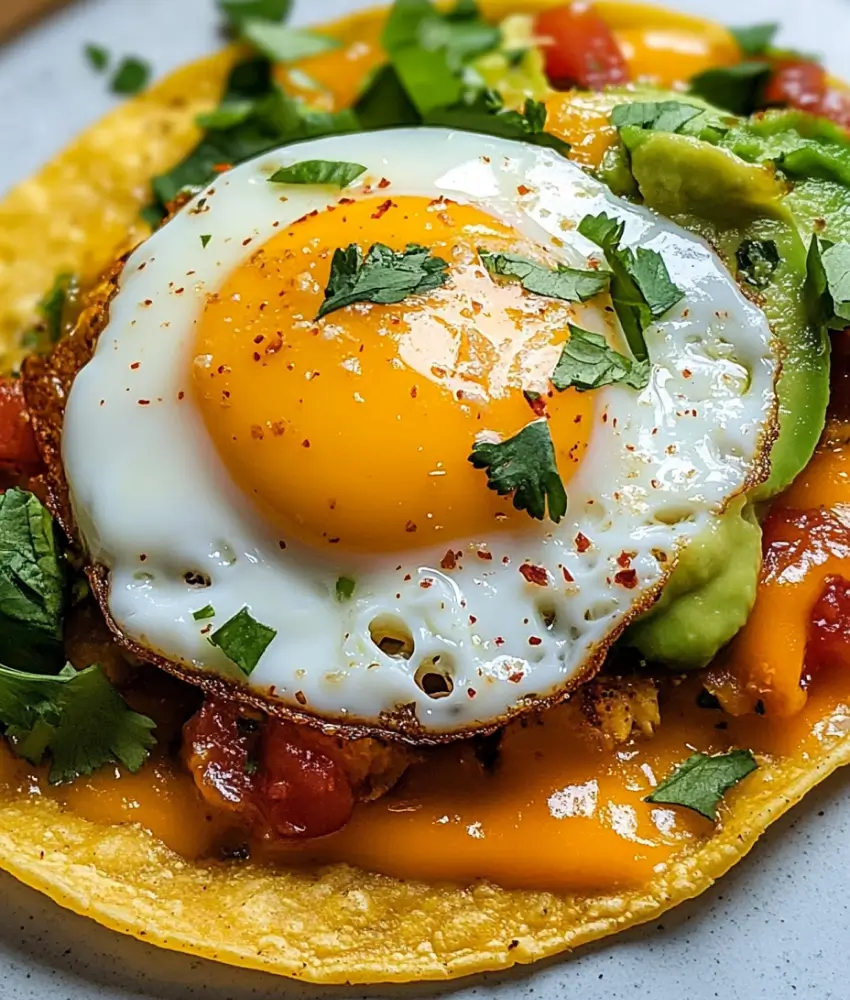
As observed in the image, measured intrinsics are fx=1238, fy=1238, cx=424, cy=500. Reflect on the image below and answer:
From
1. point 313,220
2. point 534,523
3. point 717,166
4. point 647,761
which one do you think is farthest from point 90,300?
point 647,761

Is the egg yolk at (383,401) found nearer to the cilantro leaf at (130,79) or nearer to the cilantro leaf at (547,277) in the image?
the cilantro leaf at (547,277)

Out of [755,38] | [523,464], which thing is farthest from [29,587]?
[755,38]

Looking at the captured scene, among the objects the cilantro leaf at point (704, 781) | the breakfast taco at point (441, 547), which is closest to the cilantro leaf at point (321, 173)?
the breakfast taco at point (441, 547)

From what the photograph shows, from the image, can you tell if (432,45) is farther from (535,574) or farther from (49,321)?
(535,574)

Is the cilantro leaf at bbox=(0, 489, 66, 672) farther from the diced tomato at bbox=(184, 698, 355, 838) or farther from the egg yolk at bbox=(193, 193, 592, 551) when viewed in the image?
the egg yolk at bbox=(193, 193, 592, 551)

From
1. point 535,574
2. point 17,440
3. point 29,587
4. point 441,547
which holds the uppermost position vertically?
point 17,440
